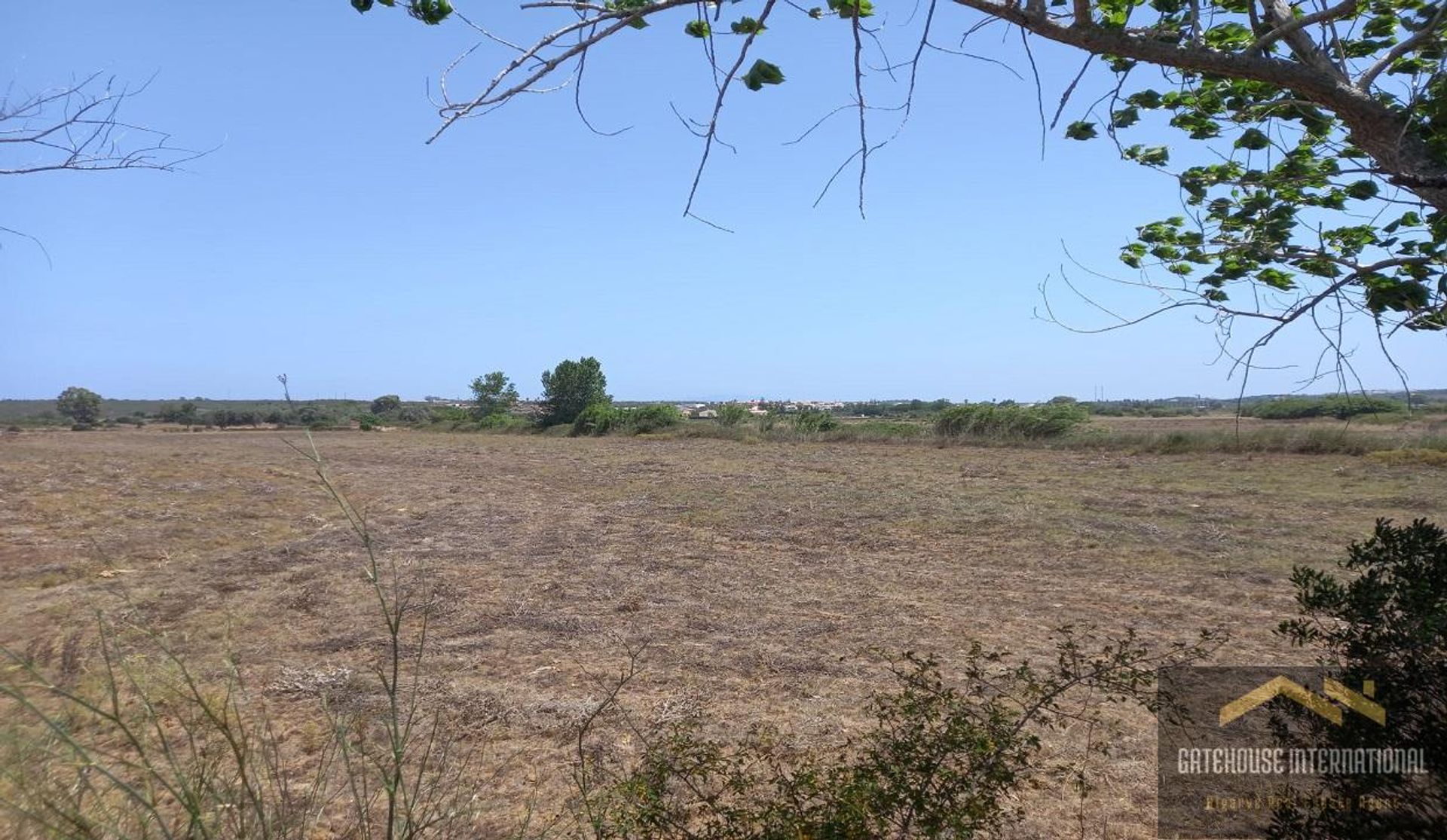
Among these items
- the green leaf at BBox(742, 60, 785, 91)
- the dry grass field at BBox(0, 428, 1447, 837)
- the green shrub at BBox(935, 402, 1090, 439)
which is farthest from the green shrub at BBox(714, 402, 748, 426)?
the green leaf at BBox(742, 60, 785, 91)

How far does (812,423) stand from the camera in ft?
69.3

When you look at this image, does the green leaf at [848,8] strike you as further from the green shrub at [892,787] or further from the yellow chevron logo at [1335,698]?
the yellow chevron logo at [1335,698]

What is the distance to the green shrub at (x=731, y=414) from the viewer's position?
2281 centimetres

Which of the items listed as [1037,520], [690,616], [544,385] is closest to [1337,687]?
[690,616]

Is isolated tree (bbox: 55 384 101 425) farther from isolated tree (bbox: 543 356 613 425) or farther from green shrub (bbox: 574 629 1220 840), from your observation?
green shrub (bbox: 574 629 1220 840)

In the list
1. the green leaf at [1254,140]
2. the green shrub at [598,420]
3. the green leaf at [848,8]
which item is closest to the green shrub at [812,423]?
the green shrub at [598,420]

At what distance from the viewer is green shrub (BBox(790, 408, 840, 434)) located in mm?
20875

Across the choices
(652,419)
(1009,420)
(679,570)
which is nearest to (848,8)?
(679,570)

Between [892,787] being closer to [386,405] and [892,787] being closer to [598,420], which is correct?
[598,420]

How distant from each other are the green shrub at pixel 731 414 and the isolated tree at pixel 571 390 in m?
5.75

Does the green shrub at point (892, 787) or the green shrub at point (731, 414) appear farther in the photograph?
the green shrub at point (731, 414)

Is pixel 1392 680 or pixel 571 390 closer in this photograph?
pixel 1392 680

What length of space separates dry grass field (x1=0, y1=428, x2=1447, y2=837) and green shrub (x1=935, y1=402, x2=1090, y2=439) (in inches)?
233

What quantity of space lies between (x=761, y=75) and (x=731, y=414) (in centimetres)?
2182
